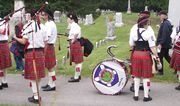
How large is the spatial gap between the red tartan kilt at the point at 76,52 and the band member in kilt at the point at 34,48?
70.2 inches

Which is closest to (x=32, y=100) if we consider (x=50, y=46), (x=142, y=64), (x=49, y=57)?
(x=49, y=57)

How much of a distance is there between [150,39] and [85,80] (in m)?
2.95

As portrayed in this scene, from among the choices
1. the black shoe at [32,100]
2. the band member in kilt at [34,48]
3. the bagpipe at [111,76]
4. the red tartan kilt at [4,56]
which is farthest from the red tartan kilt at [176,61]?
the red tartan kilt at [4,56]

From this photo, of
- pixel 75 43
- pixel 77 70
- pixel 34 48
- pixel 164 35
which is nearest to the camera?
pixel 34 48

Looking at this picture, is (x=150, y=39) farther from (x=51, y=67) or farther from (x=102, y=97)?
(x=51, y=67)

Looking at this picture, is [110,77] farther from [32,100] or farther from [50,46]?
[32,100]

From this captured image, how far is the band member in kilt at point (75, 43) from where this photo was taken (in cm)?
1034

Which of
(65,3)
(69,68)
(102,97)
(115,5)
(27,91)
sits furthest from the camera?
(115,5)

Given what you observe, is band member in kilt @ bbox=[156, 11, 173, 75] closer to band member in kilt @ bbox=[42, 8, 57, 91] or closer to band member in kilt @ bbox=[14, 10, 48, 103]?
band member in kilt @ bbox=[42, 8, 57, 91]

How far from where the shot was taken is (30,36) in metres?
8.55

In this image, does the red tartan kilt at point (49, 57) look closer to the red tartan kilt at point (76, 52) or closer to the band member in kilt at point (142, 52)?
the red tartan kilt at point (76, 52)

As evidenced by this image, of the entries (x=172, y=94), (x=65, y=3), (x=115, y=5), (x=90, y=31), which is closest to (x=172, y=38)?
(x=172, y=94)

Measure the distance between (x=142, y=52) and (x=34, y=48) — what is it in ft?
7.14

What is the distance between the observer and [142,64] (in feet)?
28.9
